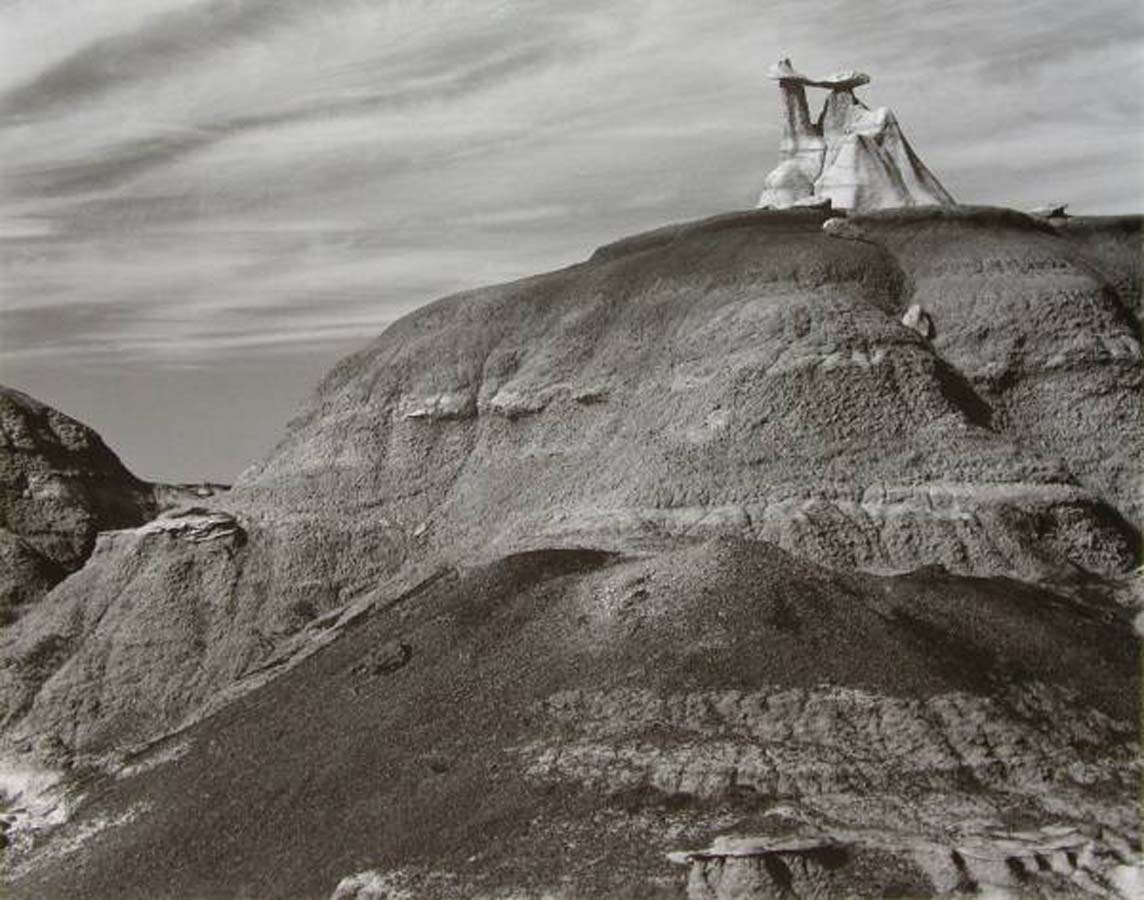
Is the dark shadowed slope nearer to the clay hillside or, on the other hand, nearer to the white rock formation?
the clay hillside

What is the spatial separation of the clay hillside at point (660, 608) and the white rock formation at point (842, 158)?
20.1 ft

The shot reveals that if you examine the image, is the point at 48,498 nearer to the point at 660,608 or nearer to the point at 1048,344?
the point at 660,608

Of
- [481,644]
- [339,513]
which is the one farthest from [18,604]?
[481,644]

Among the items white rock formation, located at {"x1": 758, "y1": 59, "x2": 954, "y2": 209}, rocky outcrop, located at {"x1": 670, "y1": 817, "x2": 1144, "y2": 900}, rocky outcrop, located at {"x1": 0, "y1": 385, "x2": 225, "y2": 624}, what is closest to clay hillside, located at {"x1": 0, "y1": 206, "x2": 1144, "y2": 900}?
rocky outcrop, located at {"x1": 670, "y1": 817, "x2": 1144, "y2": 900}

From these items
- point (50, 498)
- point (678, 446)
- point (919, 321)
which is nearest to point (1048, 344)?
point (919, 321)

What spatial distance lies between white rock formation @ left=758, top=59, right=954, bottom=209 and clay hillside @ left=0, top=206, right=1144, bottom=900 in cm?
612

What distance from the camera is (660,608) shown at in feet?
101

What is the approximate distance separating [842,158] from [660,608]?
2826cm

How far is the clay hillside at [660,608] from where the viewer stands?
25.6 meters

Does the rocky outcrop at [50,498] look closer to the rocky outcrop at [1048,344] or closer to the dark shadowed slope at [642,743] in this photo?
the dark shadowed slope at [642,743]

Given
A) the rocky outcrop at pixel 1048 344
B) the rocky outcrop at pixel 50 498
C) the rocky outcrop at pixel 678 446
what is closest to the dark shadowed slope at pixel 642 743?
the rocky outcrop at pixel 678 446

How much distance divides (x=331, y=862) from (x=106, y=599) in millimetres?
19311

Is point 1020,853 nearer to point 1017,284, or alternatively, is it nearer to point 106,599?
point 1017,284

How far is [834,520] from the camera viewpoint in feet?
116
